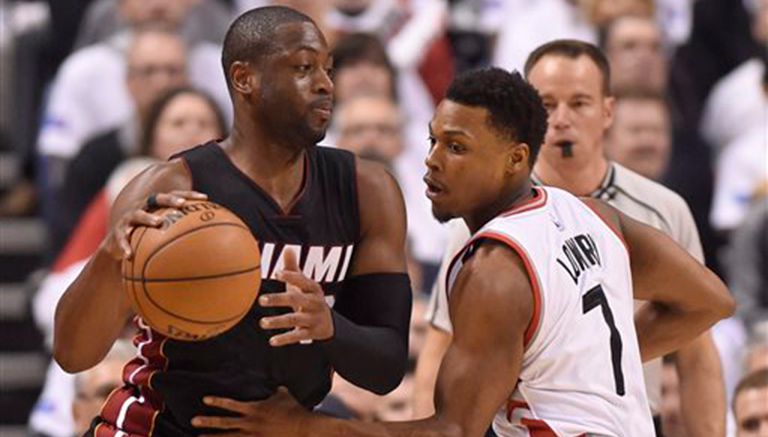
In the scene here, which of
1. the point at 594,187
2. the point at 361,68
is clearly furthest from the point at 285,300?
the point at 361,68

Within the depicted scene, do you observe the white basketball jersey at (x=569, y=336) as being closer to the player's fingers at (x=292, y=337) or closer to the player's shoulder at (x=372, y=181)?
the player's shoulder at (x=372, y=181)

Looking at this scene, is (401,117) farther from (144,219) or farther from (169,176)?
(144,219)

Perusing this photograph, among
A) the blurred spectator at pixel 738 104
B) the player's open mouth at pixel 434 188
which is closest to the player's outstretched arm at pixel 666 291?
the player's open mouth at pixel 434 188

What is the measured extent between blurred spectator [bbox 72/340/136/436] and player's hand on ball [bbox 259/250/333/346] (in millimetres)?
2792

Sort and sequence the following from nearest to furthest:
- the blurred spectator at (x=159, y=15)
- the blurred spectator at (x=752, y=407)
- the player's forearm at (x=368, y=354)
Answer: the player's forearm at (x=368, y=354)
the blurred spectator at (x=752, y=407)
the blurred spectator at (x=159, y=15)

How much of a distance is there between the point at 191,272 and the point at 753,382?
310 cm

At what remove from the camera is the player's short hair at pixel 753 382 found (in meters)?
6.85

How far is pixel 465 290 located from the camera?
4629 mm

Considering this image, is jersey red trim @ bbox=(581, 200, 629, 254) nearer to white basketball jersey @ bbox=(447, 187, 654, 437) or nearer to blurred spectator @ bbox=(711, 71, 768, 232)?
white basketball jersey @ bbox=(447, 187, 654, 437)

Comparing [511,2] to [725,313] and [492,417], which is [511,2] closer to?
[725,313]

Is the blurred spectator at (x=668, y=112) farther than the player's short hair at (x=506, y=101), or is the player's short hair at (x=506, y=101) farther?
the blurred spectator at (x=668, y=112)

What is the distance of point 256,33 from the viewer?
475 centimetres

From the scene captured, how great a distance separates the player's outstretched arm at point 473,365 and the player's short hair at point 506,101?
1.21 ft

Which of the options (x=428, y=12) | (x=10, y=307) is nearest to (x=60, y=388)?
(x=10, y=307)
